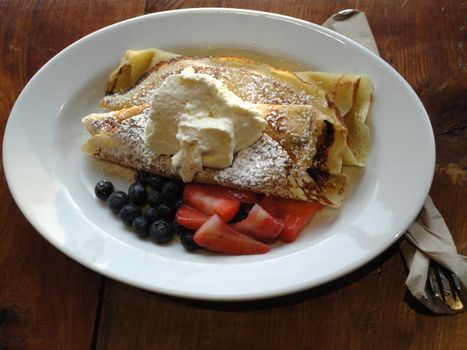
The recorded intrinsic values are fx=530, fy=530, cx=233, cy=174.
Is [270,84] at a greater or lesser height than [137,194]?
greater

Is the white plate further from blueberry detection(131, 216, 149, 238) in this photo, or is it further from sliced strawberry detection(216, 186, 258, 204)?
sliced strawberry detection(216, 186, 258, 204)

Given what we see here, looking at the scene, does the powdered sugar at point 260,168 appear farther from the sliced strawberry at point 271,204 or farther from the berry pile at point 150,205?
the berry pile at point 150,205

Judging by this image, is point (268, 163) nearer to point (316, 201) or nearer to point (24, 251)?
point (316, 201)

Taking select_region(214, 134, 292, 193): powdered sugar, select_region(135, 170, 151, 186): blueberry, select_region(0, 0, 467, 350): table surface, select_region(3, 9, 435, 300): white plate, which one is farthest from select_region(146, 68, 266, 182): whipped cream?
select_region(0, 0, 467, 350): table surface

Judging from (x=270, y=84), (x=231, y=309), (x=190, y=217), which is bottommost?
(x=231, y=309)

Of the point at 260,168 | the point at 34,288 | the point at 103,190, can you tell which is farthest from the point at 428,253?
the point at 34,288

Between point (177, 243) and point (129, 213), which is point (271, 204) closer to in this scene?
point (177, 243)

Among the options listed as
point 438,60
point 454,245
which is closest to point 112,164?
point 454,245
